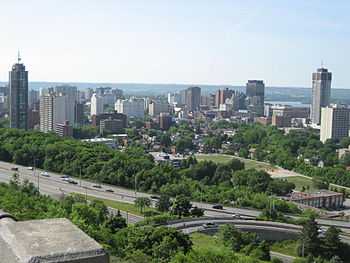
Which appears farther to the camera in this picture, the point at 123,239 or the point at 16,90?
the point at 16,90

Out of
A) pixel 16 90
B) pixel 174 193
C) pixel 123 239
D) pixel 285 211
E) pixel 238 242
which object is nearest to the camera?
pixel 123 239

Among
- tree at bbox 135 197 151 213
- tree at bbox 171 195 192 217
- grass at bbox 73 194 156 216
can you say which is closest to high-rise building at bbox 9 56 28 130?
grass at bbox 73 194 156 216

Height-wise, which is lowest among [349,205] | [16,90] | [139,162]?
[349,205]

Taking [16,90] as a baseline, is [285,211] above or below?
below

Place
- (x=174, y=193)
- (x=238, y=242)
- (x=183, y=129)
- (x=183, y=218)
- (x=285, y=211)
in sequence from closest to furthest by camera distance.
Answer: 1. (x=238, y=242)
2. (x=183, y=218)
3. (x=285, y=211)
4. (x=174, y=193)
5. (x=183, y=129)

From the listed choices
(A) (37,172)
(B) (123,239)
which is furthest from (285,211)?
(A) (37,172)

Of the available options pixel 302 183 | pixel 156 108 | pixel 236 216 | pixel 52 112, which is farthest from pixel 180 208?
pixel 156 108

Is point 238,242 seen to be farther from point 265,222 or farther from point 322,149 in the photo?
point 322,149
